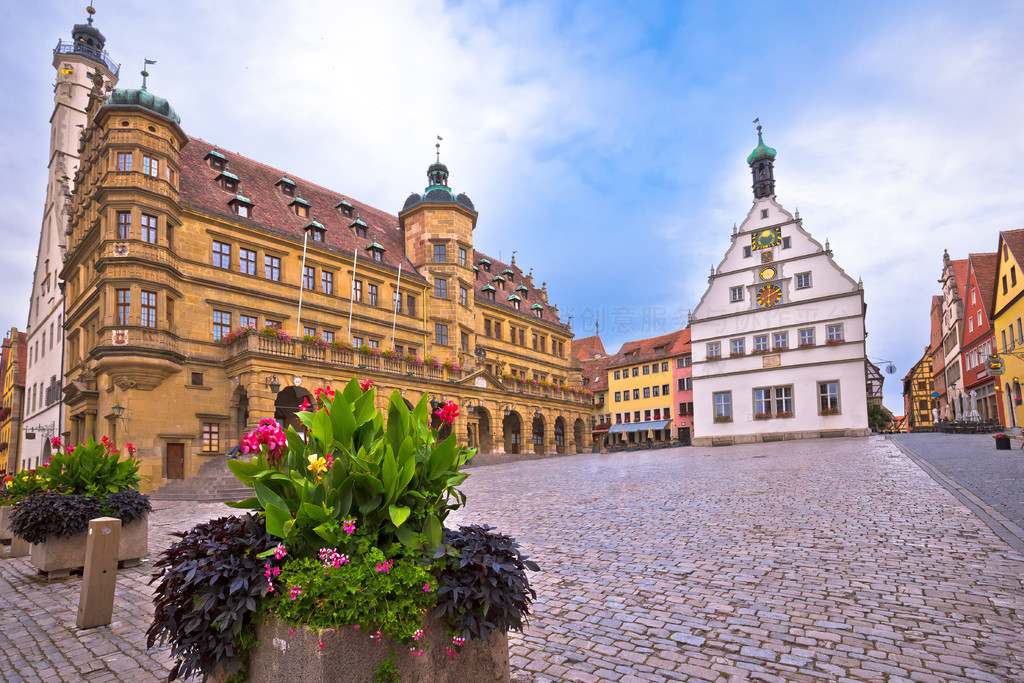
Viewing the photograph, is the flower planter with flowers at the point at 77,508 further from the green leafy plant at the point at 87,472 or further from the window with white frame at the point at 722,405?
the window with white frame at the point at 722,405

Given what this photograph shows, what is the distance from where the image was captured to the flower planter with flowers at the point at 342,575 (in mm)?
2955

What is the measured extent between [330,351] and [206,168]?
39.6 ft

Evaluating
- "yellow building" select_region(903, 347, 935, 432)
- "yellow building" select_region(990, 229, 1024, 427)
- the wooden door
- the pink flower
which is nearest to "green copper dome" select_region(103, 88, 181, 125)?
the wooden door

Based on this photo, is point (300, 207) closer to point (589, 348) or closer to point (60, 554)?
point (60, 554)

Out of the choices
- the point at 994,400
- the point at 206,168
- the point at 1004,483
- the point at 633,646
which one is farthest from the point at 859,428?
the point at 206,168

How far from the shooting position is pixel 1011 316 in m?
33.2

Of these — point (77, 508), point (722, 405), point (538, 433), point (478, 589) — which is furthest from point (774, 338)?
point (478, 589)

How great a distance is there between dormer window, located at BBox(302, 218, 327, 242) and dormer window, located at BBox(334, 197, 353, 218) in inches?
168

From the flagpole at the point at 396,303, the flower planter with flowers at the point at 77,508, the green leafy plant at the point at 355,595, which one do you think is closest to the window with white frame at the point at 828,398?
the flagpole at the point at 396,303

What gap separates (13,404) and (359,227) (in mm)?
34206

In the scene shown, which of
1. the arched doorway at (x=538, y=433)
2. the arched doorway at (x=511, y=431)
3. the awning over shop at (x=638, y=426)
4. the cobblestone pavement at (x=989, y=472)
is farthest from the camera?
the awning over shop at (x=638, y=426)

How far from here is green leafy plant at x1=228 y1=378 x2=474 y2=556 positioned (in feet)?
10.4

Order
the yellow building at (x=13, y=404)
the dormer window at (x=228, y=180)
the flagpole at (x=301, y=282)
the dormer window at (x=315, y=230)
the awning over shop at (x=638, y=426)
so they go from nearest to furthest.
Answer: the flagpole at (x=301, y=282) < the dormer window at (x=228, y=180) < the dormer window at (x=315, y=230) < the yellow building at (x=13, y=404) < the awning over shop at (x=638, y=426)

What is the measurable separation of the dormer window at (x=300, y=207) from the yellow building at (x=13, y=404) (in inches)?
1068
